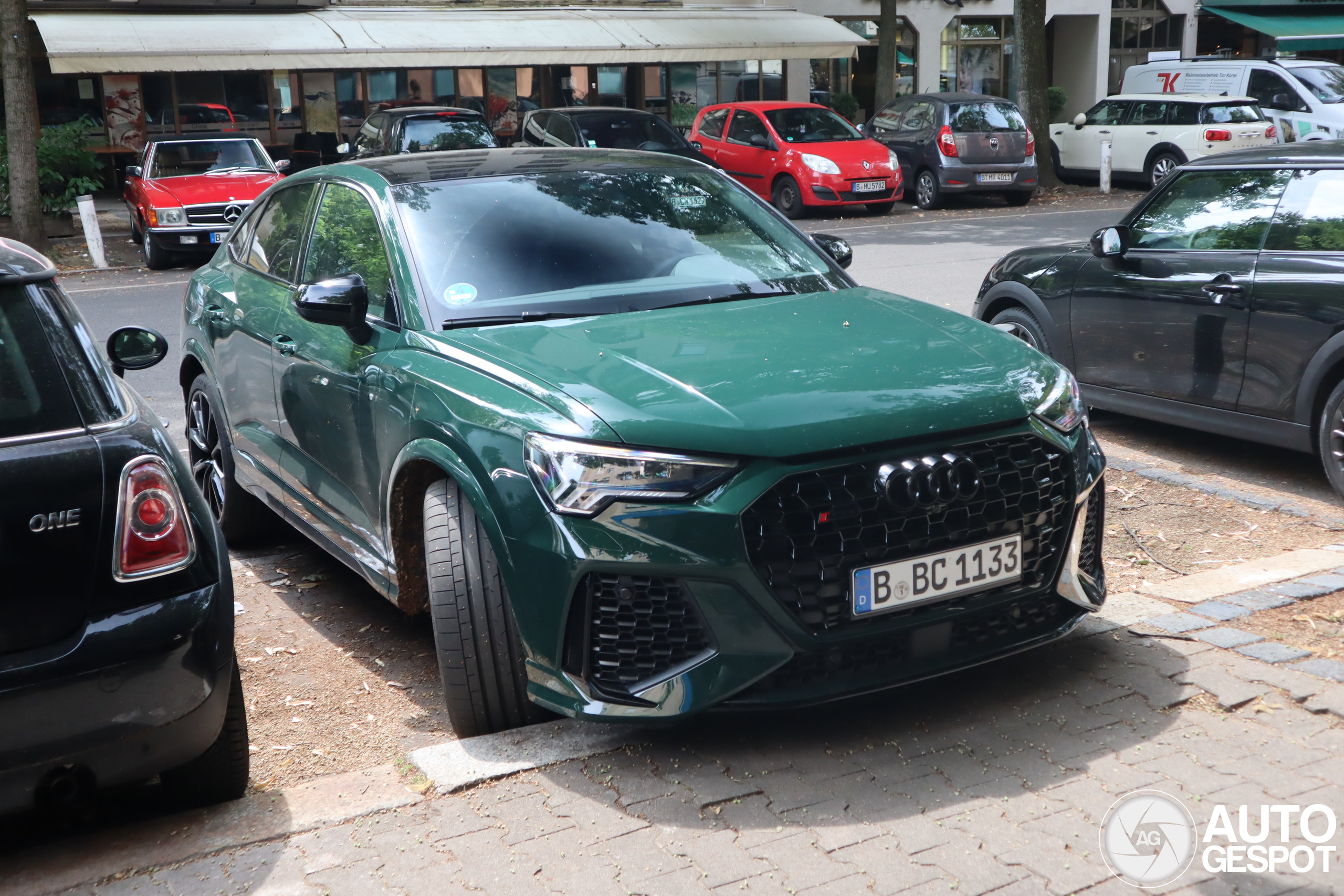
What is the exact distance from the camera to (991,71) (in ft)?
122

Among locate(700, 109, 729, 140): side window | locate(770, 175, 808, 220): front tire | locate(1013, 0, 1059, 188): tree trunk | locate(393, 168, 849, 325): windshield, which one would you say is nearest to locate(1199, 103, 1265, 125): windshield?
locate(1013, 0, 1059, 188): tree trunk

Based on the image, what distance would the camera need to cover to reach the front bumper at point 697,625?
3379 millimetres

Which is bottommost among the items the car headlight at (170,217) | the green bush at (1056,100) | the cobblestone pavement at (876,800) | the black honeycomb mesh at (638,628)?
the cobblestone pavement at (876,800)

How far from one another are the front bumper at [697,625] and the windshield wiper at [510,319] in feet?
3.18

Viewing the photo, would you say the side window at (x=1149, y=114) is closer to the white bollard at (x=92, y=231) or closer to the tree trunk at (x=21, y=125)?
the white bollard at (x=92, y=231)

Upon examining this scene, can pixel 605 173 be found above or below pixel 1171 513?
above

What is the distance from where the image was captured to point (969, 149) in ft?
69.5

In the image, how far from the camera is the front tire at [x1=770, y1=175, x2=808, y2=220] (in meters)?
20.1

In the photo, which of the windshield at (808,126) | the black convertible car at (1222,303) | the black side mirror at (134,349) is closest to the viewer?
the black side mirror at (134,349)

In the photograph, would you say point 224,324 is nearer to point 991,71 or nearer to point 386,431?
point 386,431

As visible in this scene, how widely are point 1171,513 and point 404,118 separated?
15.7 meters

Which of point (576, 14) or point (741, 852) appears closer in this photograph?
point (741, 852)

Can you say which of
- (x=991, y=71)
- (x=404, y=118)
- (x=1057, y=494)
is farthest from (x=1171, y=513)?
(x=991, y=71)

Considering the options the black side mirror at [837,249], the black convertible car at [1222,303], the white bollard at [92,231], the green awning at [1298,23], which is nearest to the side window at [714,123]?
the white bollard at [92,231]
